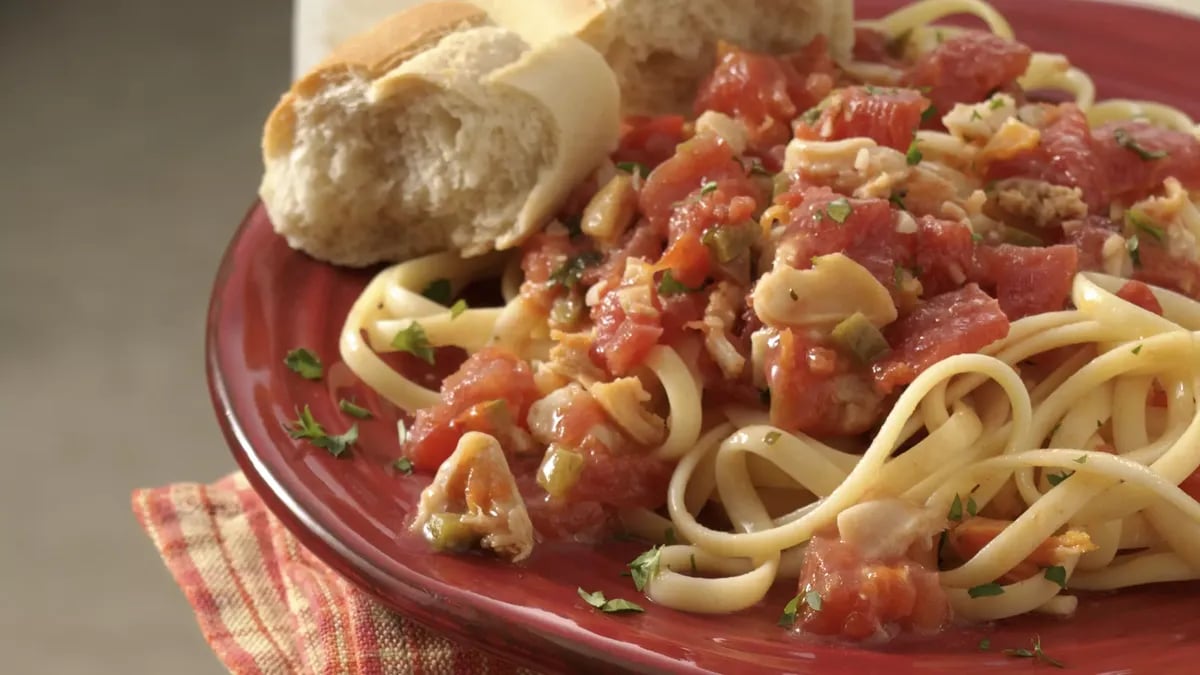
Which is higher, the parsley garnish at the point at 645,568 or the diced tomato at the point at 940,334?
the diced tomato at the point at 940,334

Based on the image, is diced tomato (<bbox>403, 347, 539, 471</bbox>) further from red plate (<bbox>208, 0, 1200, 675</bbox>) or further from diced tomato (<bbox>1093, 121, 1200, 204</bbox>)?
diced tomato (<bbox>1093, 121, 1200, 204</bbox>)

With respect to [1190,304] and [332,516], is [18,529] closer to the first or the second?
[332,516]

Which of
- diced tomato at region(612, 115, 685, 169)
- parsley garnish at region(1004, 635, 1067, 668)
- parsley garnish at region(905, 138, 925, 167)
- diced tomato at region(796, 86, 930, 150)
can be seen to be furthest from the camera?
diced tomato at region(612, 115, 685, 169)

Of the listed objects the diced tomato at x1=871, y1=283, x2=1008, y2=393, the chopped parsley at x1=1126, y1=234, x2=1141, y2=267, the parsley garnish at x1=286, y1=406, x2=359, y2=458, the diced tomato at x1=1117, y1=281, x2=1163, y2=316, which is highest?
the chopped parsley at x1=1126, y1=234, x2=1141, y2=267

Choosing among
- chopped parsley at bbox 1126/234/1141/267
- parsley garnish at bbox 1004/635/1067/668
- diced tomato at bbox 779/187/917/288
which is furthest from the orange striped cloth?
chopped parsley at bbox 1126/234/1141/267

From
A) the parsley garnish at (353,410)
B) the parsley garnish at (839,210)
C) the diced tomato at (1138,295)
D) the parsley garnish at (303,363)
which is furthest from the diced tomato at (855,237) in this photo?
the parsley garnish at (303,363)

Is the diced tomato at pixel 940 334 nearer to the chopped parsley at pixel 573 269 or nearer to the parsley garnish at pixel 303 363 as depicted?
the chopped parsley at pixel 573 269

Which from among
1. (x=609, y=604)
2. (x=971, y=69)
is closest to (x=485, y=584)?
(x=609, y=604)

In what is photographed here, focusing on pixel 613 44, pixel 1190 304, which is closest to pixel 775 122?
pixel 613 44
